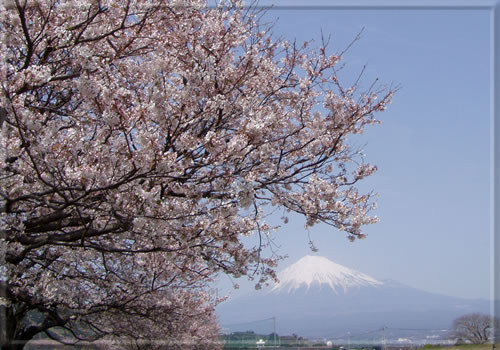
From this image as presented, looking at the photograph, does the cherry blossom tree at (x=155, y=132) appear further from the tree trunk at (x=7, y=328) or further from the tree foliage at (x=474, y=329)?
the tree foliage at (x=474, y=329)

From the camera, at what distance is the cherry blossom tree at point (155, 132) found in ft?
11.4

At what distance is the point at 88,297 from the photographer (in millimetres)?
7445

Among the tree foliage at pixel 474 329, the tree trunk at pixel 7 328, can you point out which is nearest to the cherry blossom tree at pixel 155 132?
the tree trunk at pixel 7 328

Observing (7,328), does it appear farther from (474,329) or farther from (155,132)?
(474,329)

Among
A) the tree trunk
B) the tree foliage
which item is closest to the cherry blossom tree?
the tree trunk

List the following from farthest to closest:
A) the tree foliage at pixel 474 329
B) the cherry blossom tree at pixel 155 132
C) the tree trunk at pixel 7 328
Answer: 1. the tree foliage at pixel 474 329
2. the tree trunk at pixel 7 328
3. the cherry blossom tree at pixel 155 132

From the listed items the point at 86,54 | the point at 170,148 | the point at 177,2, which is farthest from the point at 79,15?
the point at 170,148

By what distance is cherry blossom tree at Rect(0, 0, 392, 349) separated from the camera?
11.4 ft

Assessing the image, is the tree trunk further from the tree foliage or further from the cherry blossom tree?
the tree foliage

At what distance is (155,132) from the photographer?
3.32m

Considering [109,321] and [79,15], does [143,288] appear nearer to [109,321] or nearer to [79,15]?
[109,321]

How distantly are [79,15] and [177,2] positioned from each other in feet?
2.52

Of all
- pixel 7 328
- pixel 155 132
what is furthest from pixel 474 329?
pixel 155 132

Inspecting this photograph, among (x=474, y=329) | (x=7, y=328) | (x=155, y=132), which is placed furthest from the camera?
(x=474, y=329)
